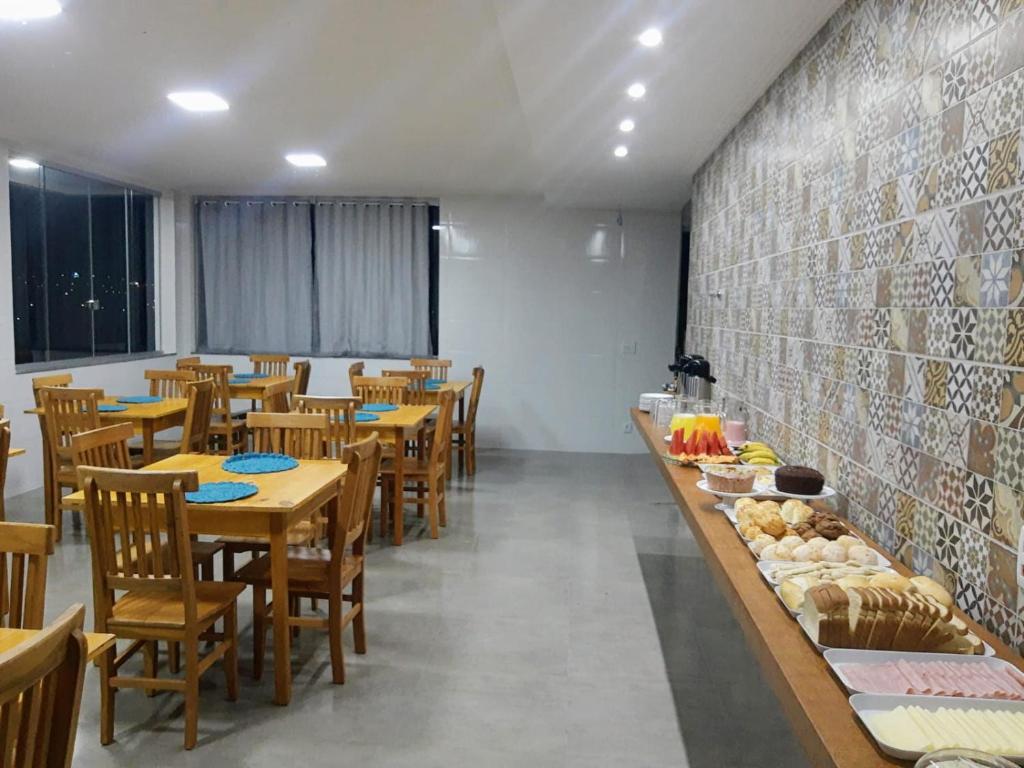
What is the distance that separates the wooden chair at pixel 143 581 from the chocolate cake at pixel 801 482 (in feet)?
6.02

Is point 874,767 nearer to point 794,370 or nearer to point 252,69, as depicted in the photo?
point 794,370

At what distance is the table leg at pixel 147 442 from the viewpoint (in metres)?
4.64

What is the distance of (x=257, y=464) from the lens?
10.4 ft

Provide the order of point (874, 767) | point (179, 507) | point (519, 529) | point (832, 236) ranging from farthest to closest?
point (519, 529), point (832, 236), point (179, 507), point (874, 767)

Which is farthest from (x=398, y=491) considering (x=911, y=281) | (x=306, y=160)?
(x=911, y=281)

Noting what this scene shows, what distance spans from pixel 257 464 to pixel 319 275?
16.5 feet

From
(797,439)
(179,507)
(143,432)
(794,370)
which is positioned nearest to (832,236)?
(794,370)

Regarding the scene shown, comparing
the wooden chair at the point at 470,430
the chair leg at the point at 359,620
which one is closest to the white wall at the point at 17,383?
the wooden chair at the point at 470,430

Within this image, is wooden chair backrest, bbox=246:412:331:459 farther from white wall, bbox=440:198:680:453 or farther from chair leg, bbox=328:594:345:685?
white wall, bbox=440:198:680:453

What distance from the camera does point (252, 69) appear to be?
148 inches

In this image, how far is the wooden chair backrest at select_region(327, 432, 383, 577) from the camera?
2.84 meters

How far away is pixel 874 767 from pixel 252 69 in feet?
12.6

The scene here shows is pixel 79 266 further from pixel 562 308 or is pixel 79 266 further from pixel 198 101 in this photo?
pixel 562 308

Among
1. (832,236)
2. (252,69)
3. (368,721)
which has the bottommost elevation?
(368,721)
